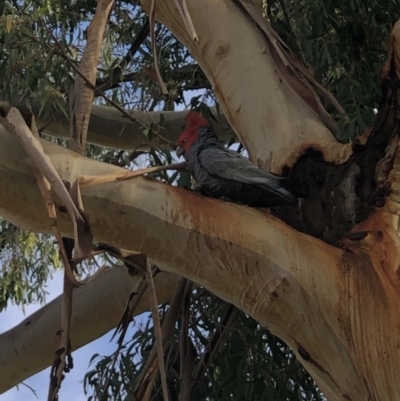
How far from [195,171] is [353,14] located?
2.53 feet

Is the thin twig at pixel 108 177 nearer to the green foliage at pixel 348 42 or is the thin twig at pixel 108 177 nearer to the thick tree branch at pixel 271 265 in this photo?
the thick tree branch at pixel 271 265

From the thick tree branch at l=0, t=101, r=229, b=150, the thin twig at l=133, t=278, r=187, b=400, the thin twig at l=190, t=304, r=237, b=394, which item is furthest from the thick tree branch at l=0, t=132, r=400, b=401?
the thick tree branch at l=0, t=101, r=229, b=150

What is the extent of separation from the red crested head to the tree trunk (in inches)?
18.1

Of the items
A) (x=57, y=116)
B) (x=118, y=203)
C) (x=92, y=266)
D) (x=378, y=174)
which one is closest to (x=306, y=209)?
(x=378, y=174)

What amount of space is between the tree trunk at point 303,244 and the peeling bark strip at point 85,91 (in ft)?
0.20

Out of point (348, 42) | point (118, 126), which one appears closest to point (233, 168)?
point (348, 42)

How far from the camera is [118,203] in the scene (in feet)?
3.50

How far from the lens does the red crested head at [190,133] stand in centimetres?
171

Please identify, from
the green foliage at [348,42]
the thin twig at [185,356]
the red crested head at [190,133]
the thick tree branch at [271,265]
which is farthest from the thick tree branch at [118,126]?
the thick tree branch at [271,265]

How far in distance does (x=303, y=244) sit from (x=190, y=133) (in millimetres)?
635

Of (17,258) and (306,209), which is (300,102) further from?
(17,258)

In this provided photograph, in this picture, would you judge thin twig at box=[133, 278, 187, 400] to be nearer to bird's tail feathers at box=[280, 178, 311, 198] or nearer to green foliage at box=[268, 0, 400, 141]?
bird's tail feathers at box=[280, 178, 311, 198]

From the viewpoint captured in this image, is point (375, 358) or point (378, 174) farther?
point (378, 174)

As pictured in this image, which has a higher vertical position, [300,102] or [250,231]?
[300,102]
